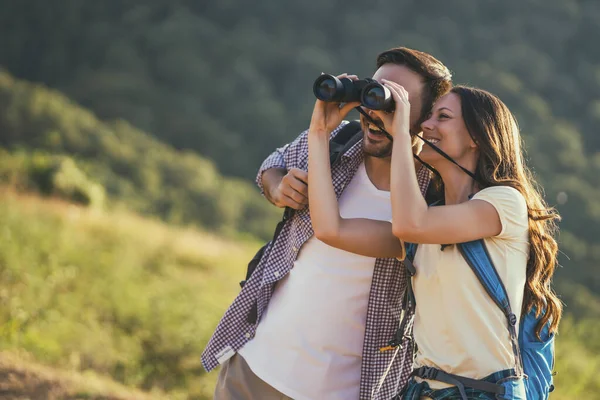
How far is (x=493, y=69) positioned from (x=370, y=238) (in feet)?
86.4

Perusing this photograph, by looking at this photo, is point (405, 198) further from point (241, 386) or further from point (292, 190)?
point (241, 386)

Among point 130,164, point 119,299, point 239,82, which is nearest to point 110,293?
point 119,299

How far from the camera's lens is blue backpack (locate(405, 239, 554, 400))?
2.03 m

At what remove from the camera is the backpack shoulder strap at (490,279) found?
203 cm

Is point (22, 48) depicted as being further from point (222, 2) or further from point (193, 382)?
point (193, 382)

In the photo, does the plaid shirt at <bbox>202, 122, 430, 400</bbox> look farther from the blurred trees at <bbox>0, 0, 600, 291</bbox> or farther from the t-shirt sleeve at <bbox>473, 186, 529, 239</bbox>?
the blurred trees at <bbox>0, 0, 600, 291</bbox>

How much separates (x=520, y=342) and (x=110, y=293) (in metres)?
8.10

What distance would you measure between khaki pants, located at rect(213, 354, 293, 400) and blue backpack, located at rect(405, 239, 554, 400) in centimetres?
63

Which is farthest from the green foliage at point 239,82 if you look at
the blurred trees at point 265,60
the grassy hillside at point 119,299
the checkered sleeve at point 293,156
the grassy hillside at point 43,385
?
the checkered sleeve at point 293,156

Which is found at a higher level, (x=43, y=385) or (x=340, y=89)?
(x=340, y=89)

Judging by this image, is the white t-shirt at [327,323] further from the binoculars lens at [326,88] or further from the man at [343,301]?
the binoculars lens at [326,88]

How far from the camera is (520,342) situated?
2131mm

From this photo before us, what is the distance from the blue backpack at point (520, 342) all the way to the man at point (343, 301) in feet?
1.03

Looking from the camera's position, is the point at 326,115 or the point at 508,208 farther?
the point at 326,115
